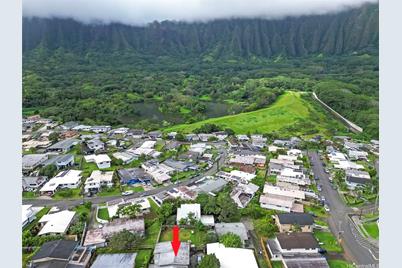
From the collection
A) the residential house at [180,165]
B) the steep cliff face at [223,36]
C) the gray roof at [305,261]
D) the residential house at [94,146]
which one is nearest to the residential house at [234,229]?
the gray roof at [305,261]

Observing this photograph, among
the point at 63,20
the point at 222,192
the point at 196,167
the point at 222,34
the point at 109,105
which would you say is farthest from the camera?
the point at 222,34

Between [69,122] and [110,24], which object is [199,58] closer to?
[110,24]

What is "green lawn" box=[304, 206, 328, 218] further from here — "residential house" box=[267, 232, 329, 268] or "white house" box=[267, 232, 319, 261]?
"white house" box=[267, 232, 319, 261]

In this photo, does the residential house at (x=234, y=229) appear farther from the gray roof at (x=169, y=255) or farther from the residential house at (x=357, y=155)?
the residential house at (x=357, y=155)

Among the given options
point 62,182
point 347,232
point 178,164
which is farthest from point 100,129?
point 347,232

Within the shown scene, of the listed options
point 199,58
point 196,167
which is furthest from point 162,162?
point 199,58

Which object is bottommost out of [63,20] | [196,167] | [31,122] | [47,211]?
[47,211]
